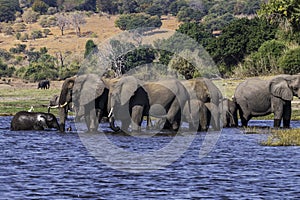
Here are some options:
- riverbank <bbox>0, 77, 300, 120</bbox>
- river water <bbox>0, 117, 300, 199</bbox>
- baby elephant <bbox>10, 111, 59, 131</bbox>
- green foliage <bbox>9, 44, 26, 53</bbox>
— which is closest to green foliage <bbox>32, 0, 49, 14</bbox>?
green foliage <bbox>9, 44, 26, 53</bbox>

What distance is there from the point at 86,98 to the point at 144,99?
2.00 meters

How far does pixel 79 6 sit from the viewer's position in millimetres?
146875

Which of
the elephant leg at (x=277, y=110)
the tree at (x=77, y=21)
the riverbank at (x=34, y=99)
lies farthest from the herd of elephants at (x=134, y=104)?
the tree at (x=77, y=21)

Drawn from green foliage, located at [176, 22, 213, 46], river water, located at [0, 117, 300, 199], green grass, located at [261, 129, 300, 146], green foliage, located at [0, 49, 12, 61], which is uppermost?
green foliage, located at [176, 22, 213, 46]

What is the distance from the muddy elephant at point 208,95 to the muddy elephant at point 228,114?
5.31 ft

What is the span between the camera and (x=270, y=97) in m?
32.3

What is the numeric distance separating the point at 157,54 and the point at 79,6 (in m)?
68.7

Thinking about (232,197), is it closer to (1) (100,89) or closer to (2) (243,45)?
(1) (100,89)

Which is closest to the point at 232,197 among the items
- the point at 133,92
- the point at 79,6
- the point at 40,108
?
the point at 133,92

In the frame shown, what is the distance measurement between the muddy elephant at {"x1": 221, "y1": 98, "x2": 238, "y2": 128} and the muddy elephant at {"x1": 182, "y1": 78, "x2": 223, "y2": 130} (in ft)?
5.31

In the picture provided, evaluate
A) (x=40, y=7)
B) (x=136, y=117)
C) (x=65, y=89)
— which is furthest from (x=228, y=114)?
(x=40, y=7)

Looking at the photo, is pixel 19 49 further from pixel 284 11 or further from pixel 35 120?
pixel 35 120

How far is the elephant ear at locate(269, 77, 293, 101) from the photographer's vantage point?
3152 centimetres

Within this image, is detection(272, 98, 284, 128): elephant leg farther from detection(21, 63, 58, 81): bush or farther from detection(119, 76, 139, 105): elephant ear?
detection(21, 63, 58, 81): bush
